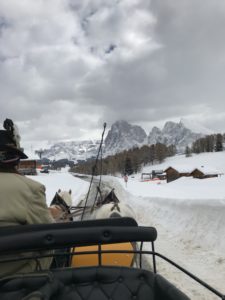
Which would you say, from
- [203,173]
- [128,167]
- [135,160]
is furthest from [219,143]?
[203,173]

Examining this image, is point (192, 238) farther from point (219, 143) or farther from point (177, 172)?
point (219, 143)

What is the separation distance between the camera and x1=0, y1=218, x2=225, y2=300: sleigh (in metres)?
2.48

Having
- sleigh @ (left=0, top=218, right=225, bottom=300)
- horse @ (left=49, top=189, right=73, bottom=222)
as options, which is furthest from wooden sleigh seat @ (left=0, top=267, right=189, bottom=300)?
horse @ (left=49, top=189, right=73, bottom=222)

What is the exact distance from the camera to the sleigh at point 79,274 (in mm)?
2479

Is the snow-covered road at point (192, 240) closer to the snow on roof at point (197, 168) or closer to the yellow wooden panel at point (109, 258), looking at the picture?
the yellow wooden panel at point (109, 258)

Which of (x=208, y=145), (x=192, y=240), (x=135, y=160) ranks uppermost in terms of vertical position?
(x=208, y=145)

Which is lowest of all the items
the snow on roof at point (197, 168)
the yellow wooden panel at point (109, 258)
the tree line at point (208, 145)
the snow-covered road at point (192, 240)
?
the snow-covered road at point (192, 240)

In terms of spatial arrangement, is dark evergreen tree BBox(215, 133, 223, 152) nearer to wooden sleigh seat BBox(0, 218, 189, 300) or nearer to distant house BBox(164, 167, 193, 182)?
distant house BBox(164, 167, 193, 182)

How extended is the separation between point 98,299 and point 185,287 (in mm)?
4663

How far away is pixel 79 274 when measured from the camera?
8.80 ft

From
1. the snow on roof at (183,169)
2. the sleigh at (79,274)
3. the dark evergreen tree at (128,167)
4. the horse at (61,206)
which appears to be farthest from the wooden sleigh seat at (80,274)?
the dark evergreen tree at (128,167)

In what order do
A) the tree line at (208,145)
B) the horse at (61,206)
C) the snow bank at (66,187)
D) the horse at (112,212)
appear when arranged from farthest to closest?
the tree line at (208,145) < the snow bank at (66,187) < the horse at (61,206) < the horse at (112,212)

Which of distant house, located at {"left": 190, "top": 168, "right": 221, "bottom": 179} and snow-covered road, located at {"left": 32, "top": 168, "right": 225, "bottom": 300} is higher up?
distant house, located at {"left": 190, "top": 168, "right": 221, "bottom": 179}

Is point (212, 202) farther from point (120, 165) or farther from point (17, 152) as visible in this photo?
point (120, 165)
